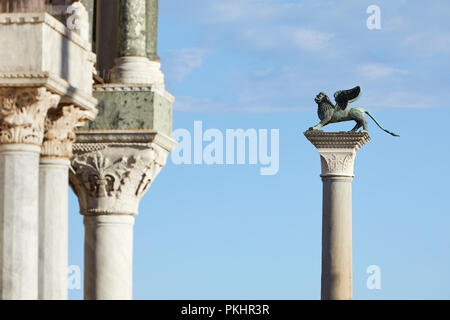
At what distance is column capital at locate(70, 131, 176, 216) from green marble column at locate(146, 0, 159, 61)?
274 centimetres

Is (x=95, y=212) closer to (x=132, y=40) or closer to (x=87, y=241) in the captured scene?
(x=87, y=241)

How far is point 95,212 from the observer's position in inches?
1551

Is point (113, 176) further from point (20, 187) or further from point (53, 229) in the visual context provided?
point (20, 187)

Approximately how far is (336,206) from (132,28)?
13.0 metres

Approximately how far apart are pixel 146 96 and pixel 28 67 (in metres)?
8.43

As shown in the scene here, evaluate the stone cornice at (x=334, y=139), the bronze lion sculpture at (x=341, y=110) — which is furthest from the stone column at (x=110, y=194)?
the bronze lion sculpture at (x=341, y=110)

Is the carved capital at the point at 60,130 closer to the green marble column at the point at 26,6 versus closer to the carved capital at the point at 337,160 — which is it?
the green marble column at the point at 26,6

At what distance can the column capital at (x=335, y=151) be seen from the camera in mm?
50656

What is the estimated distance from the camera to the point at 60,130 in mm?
32906

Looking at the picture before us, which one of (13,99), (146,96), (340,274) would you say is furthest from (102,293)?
(340,274)

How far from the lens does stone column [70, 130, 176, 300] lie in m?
39.1

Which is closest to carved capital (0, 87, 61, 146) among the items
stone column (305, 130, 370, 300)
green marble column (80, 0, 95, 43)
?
green marble column (80, 0, 95, 43)

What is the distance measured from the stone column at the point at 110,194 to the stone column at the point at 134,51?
5.02 ft
